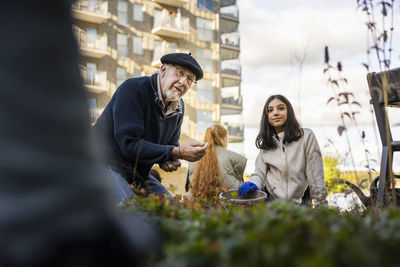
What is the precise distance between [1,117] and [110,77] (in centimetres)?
2630

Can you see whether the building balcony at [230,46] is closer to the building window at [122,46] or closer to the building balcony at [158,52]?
the building balcony at [158,52]

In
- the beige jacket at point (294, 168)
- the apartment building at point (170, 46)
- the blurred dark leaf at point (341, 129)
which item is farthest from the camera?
the apartment building at point (170, 46)

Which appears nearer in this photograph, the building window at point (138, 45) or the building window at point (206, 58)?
the building window at point (138, 45)

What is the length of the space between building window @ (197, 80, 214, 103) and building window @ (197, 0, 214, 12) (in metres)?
5.94

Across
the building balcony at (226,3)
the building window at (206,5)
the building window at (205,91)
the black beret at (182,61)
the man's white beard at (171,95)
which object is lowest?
the man's white beard at (171,95)

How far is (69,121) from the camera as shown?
95 centimetres

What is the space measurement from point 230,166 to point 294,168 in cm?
224

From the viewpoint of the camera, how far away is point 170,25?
2844 cm

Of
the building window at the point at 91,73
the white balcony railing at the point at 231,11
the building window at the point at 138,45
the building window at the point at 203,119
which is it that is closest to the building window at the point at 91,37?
the building window at the point at 91,73

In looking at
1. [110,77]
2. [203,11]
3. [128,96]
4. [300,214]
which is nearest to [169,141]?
[128,96]

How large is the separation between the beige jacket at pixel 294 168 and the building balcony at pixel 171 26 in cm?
2428

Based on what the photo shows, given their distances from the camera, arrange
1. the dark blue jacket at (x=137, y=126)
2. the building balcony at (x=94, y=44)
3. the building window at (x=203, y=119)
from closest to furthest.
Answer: the dark blue jacket at (x=137, y=126) < the building balcony at (x=94, y=44) < the building window at (x=203, y=119)

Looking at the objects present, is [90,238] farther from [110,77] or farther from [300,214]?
[110,77]

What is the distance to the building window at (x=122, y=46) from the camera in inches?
1058
